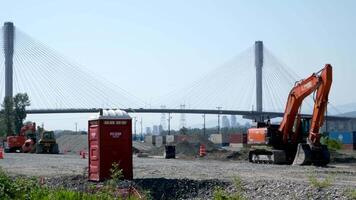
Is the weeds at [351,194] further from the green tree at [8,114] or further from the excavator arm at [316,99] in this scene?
the green tree at [8,114]

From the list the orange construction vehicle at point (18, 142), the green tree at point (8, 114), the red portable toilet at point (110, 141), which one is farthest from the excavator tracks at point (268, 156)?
the green tree at point (8, 114)

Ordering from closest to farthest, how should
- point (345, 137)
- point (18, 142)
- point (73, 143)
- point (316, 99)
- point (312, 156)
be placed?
point (312, 156)
point (316, 99)
point (18, 142)
point (345, 137)
point (73, 143)

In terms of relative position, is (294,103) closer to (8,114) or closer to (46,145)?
(46,145)

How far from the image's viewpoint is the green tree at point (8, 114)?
108m

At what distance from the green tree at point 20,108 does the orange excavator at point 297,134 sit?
75.7m

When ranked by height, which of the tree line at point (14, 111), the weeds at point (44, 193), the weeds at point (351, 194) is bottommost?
the weeds at point (351, 194)

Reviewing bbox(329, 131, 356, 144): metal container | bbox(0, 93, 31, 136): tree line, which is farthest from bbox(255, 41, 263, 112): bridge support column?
bbox(0, 93, 31, 136): tree line

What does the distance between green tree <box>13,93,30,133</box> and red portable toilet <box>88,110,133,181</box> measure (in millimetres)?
90290

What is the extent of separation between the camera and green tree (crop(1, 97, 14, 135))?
108000mm

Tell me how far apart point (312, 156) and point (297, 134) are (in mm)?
4107

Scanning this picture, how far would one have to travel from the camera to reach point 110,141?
20.5 meters

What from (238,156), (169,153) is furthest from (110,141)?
(169,153)

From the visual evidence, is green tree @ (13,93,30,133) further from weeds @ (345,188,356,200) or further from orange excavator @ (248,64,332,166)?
weeds @ (345,188,356,200)

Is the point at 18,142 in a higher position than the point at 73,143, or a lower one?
higher
